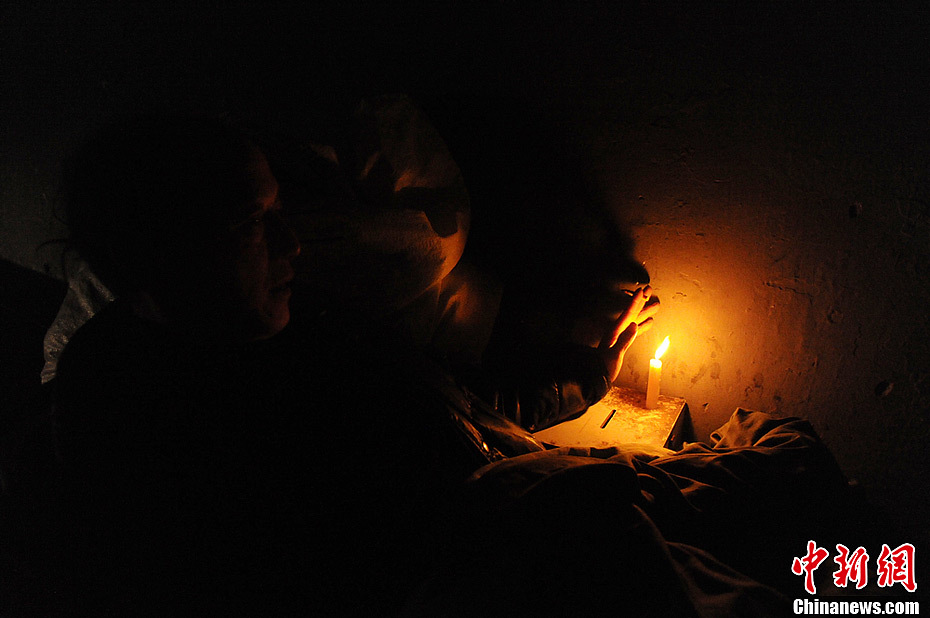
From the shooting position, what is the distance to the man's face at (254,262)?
1.22 m

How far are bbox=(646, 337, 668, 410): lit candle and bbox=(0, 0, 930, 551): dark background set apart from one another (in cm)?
14

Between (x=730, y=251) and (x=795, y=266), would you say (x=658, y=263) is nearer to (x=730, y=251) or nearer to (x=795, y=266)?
(x=730, y=251)

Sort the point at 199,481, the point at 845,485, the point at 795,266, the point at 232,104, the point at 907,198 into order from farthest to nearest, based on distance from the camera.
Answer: the point at 232,104 < the point at 795,266 < the point at 907,198 < the point at 845,485 < the point at 199,481

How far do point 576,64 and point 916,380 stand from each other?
5.59ft

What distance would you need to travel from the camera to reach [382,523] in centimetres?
131

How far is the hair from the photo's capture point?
1.13 metres

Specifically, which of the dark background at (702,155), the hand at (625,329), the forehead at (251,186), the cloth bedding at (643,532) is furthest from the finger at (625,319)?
the forehead at (251,186)

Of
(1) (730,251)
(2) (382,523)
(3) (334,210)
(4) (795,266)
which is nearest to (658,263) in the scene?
(1) (730,251)

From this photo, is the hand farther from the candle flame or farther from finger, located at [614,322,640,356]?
the candle flame

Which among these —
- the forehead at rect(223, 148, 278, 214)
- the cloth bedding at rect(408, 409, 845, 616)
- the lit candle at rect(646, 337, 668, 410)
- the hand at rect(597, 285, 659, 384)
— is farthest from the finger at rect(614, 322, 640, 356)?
the forehead at rect(223, 148, 278, 214)

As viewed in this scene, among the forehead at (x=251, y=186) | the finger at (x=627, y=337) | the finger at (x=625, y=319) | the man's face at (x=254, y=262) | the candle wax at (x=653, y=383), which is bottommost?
the candle wax at (x=653, y=383)

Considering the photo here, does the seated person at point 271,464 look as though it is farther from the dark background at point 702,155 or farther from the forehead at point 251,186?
the dark background at point 702,155

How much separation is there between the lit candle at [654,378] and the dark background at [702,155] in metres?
0.14

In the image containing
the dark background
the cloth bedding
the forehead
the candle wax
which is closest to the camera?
the cloth bedding
